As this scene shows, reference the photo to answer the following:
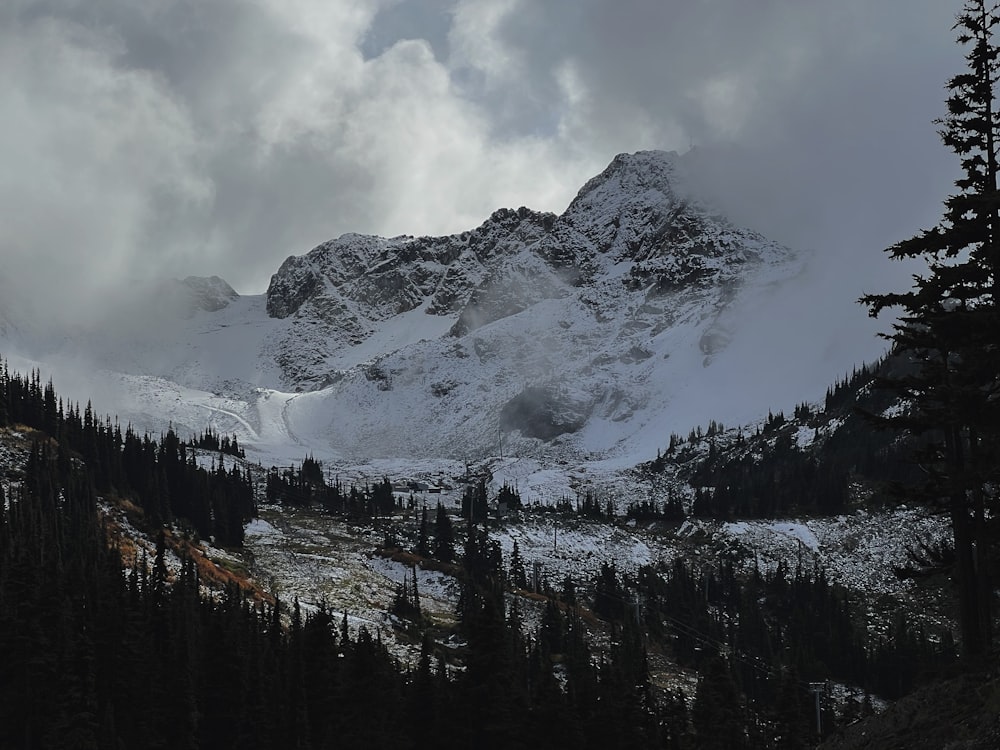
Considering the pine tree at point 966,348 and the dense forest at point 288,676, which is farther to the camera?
the dense forest at point 288,676

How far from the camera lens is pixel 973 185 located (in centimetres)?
2980

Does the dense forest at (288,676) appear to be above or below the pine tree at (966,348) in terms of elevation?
below

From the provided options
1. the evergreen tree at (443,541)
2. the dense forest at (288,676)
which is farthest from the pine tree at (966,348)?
the evergreen tree at (443,541)

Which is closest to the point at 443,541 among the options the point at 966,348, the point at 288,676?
the point at 288,676

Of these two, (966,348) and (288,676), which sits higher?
(966,348)

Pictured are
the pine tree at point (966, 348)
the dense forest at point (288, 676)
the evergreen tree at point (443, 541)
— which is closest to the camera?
the pine tree at point (966, 348)

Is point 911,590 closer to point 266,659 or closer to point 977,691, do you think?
point 266,659

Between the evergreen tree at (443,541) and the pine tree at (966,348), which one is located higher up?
the pine tree at (966,348)

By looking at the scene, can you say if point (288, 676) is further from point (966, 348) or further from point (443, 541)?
point (443, 541)

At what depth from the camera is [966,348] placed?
28328 millimetres

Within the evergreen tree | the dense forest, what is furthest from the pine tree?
the evergreen tree

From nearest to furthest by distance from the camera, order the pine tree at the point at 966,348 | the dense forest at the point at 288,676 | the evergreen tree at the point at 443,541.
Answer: the pine tree at the point at 966,348 → the dense forest at the point at 288,676 → the evergreen tree at the point at 443,541

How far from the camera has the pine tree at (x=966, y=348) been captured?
26938 millimetres

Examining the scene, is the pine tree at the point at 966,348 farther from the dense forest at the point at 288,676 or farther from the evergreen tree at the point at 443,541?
the evergreen tree at the point at 443,541
